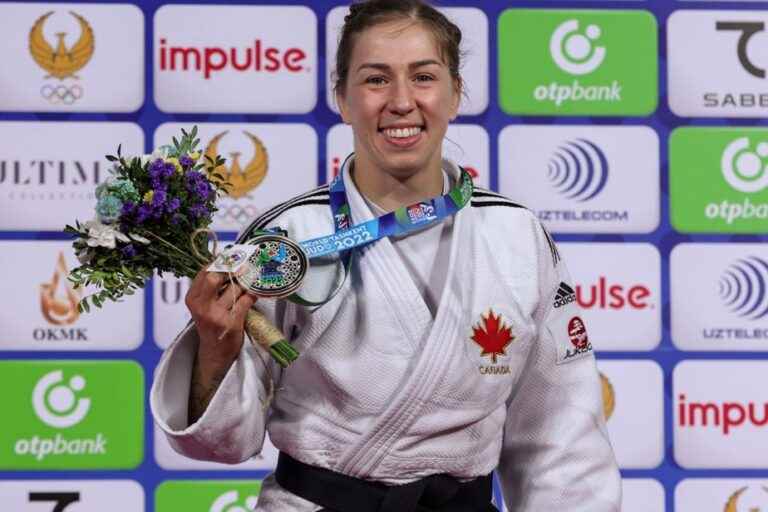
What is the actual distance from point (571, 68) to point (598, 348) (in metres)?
0.70

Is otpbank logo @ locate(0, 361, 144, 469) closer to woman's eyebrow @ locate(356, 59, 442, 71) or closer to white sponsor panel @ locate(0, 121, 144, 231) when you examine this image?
white sponsor panel @ locate(0, 121, 144, 231)

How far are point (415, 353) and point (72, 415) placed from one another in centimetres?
148

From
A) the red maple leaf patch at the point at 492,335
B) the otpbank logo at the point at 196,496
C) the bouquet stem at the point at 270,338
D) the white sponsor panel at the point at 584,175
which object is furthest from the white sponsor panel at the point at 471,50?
the bouquet stem at the point at 270,338

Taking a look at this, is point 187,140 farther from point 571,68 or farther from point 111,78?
point 571,68

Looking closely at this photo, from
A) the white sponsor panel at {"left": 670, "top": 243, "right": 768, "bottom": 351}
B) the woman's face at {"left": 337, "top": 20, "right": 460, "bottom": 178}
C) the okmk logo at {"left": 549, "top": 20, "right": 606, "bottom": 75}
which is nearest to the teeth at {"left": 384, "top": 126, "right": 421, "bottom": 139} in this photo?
the woman's face at {"left": 337, "top": 20, "right": 460, "bottom": 178}

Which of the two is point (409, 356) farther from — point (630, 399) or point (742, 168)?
point (742, 168)

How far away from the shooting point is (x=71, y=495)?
10.1 ft

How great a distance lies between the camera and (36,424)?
10.00ft

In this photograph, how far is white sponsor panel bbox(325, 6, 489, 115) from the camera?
3098 mm

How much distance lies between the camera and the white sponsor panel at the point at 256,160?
121 inches

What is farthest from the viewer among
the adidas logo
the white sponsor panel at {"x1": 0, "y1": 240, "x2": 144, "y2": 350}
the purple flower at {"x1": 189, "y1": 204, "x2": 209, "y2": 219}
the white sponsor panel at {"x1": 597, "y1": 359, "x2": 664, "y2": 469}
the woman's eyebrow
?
the white sponsor panel at {"x1": 597, "y1": 359, "x2": 664, "y2": 469}

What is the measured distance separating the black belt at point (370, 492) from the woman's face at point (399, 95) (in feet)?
1.53

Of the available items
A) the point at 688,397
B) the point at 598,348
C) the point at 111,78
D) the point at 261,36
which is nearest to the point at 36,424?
the point at 111,78

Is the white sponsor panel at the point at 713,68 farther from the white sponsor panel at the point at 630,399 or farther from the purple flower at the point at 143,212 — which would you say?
the purple flower at the point at 143,212
